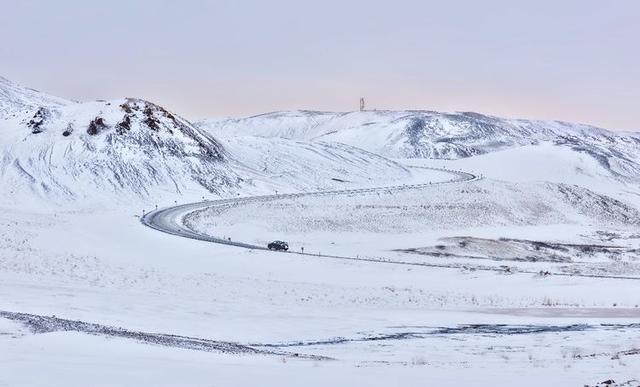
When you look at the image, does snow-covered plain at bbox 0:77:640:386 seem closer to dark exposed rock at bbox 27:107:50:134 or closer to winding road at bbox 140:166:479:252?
winding road at bbox 140:166:479:252

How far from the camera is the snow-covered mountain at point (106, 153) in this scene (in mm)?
108375

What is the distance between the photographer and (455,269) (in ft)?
154

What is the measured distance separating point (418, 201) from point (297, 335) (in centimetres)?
7433

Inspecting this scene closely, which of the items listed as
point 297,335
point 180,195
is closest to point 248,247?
point 297,335

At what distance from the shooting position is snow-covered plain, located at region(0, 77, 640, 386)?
53.5 ft

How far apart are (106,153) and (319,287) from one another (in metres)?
89.2

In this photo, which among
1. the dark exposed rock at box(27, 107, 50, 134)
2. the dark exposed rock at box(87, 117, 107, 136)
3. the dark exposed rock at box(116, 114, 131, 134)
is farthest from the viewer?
the dark exposed rock at box(27, 107, 50, 134)

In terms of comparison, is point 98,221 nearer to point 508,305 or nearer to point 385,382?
point 508,305

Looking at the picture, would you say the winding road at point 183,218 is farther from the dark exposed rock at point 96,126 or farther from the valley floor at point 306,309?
the dark exposed rock at point 96,126

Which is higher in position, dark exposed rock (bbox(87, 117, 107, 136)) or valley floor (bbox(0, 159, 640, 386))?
dark exposed rock (bbox(87, 117, 107, 136))

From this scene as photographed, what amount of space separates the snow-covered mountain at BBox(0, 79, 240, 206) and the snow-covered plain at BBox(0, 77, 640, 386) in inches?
26.3

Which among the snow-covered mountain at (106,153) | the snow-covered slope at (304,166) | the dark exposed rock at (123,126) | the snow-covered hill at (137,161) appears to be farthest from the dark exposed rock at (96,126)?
the snow-covered slope at (304,166)

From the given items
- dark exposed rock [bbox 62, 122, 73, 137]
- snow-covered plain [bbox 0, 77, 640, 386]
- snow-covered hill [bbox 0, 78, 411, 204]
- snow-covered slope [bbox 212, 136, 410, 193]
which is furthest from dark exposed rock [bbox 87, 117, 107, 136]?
snow-covered slope [bbox 212, 136, 410, 193]

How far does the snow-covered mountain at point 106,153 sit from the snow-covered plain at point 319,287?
2.19ft
